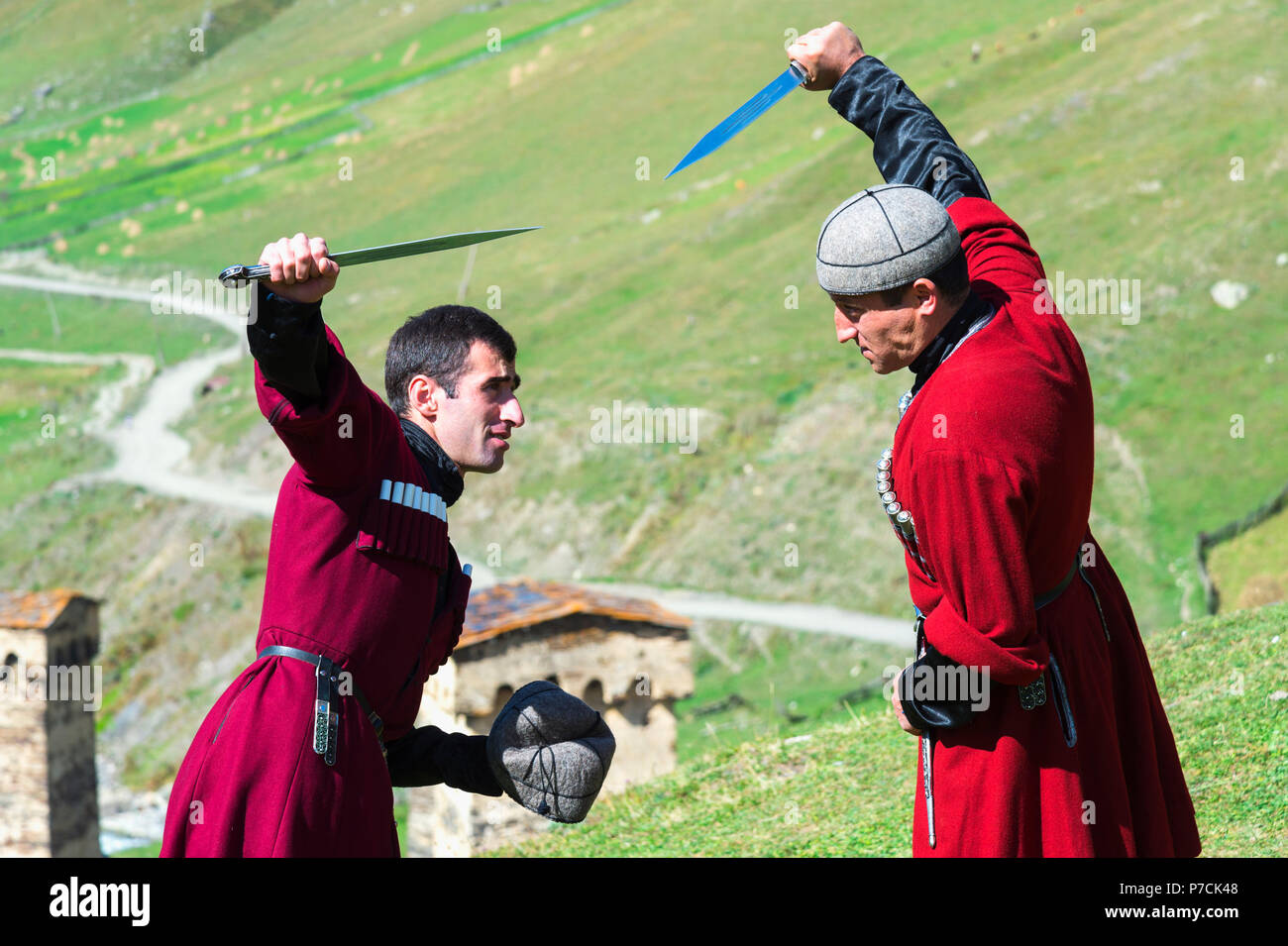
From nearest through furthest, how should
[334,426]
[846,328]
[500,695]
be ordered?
1. [334,426]
2. [846,328]
3. [500,695]

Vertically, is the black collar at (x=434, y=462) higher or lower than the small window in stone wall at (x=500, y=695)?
lower

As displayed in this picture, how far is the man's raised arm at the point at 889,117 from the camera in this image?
13.6 feet

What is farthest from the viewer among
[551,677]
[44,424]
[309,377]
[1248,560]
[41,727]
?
[44,424]

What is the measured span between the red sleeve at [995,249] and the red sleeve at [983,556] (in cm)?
72

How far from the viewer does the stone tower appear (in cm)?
1279

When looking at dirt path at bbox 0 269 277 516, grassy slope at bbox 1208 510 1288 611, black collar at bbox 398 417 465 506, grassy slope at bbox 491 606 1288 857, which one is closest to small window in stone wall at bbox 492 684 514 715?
grassy slope at bbox 491 606 1288 857

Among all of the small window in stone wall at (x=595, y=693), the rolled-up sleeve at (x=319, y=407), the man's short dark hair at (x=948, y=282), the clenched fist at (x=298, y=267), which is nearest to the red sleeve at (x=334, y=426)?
the rolled-up sleeve at (x=319, y=407)

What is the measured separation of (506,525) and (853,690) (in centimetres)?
1137

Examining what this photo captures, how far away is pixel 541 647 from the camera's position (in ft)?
37.7

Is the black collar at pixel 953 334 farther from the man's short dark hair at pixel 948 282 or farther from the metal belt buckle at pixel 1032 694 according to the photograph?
the metal belt buckle at pixel 1032 694

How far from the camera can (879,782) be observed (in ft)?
24.1

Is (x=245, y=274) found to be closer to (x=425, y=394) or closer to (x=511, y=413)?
(x=425, y=394)

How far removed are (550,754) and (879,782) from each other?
3.85 m

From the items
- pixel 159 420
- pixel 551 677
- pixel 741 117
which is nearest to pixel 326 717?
pixel 741 117
